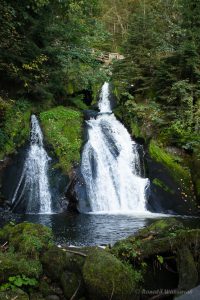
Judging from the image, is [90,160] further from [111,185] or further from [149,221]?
[149,221]

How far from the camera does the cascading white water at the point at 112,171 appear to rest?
14.9m

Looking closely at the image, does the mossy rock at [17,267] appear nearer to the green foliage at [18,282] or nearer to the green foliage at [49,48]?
the green foliage at [18,282]

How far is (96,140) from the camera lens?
57.5 feet

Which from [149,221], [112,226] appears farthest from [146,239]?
[149,221]

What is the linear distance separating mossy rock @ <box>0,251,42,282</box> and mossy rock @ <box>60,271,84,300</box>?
1.37 ft

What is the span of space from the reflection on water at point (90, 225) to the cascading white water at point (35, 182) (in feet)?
3.36

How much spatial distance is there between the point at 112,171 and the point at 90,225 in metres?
4.92

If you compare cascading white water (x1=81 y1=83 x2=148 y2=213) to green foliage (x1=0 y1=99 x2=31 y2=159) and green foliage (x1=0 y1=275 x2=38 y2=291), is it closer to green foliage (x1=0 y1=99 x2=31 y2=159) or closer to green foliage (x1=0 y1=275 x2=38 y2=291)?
green foliage (x1=0 y1=99 x2=31 y2=159)

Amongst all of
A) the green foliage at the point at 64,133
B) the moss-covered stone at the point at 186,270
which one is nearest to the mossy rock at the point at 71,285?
the moss-covered stone at the point at 186,270

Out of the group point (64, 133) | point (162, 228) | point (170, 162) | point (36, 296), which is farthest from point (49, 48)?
point (36, 296)

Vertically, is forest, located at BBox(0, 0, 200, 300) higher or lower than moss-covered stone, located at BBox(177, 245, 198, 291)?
higher

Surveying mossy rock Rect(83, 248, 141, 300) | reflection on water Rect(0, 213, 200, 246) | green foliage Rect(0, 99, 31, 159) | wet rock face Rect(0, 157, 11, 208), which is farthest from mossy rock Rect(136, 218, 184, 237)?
green foliage Rect(0, 99, 31, 159)

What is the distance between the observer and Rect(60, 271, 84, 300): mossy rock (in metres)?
5.32

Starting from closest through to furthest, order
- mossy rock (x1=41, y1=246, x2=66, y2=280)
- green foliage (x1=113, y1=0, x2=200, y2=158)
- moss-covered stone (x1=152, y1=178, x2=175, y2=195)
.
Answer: mossy rock (x1=41, y1=246, x2=66, y2=280) → moss-covered stone (x1=152, y1=178, x2=175, y2=195) → green foliage (x1=113, y1=0, x2=200, y2=158)
